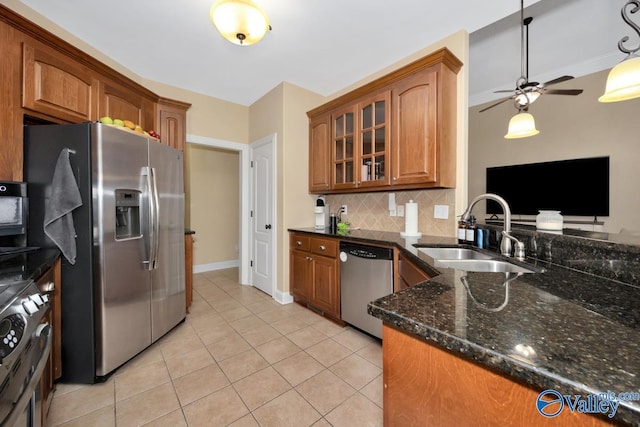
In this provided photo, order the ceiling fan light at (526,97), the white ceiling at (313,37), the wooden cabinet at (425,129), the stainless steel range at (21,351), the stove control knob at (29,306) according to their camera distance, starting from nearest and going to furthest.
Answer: the stainless steel range at (21,351)
the stove control knob at (29,306)
the white ceiling at (313,37)
the wooden cabinet at (425,129)
the ceiling fan light at (526,97)

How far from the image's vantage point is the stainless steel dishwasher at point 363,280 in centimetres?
207

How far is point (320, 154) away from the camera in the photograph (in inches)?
122

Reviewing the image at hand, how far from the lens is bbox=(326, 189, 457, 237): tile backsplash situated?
2.29 meters

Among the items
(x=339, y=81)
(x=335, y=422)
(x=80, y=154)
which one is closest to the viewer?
(x=335, y=422)

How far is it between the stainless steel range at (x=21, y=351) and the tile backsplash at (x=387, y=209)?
256 centimetres

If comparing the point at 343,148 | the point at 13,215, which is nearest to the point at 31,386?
the point at 13,215

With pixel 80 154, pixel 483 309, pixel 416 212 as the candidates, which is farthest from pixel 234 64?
pixel 483 309

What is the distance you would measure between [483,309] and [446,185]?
5.32 feet

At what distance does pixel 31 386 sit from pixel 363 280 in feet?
6.31

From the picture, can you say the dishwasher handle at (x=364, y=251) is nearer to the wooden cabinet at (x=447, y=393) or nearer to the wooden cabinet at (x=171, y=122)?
the wooden cabinet at (x=447, y=393)

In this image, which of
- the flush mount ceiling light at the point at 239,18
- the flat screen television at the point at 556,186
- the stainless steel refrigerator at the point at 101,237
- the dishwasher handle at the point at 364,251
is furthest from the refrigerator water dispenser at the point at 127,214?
the flat screen television at the point at 556,186

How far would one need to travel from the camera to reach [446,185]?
2.12 meters

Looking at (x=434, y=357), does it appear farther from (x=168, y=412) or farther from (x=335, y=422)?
(x=168, y=412)

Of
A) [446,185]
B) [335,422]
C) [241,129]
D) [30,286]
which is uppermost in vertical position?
[241,129]
